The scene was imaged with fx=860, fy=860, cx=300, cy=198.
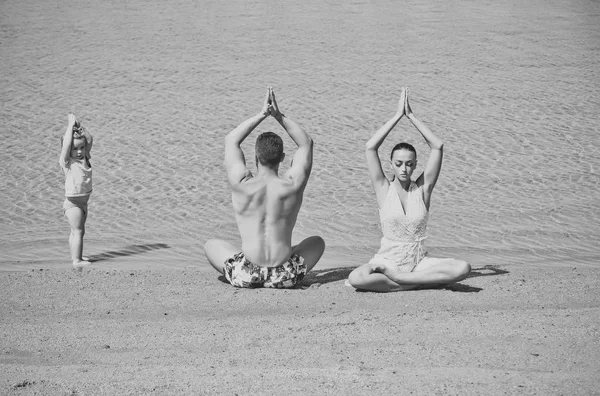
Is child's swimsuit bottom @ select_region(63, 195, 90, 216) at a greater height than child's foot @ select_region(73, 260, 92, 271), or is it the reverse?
child's swimsuit bottom @ select_region(63, 195, 90, 216)

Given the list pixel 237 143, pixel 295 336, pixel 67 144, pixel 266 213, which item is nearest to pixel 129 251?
pixel 67 144

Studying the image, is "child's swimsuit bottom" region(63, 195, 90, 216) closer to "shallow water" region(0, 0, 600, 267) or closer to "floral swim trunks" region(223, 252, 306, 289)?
"shallow water" region(0, 0, 600, 267)

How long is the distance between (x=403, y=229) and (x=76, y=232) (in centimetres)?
320

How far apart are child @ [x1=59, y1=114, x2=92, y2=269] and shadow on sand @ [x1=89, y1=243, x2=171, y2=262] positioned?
574 mm

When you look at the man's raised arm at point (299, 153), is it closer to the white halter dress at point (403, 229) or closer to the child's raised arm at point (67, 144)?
the white halter dress at point (403, 229)

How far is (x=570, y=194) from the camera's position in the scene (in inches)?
420

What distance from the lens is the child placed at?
787 centimetres

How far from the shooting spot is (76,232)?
7.98 meters

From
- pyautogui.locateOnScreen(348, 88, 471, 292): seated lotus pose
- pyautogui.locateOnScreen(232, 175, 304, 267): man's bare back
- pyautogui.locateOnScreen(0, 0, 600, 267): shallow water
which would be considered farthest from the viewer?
pyautogui.locateOnScreen(0, 0, 600, 267): shallow water

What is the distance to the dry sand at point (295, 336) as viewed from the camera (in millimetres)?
4539

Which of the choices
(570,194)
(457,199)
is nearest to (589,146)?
(570,194)

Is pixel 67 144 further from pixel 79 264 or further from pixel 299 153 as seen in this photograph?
pixel 299 153

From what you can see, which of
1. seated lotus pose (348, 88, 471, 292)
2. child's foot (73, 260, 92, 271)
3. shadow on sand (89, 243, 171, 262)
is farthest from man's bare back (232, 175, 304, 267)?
shadow on sand (89, 243, 171, 262)

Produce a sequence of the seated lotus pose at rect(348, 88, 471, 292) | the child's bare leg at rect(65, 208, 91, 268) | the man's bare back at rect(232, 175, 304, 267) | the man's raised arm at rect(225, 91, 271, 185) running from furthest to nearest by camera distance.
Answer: the child's bare leg at rect(65, 208, 91, 268), the man's raised arm at rect(225, 91, 271, 185), the man's bare back at rect(232, 175, 304, 267), the seated lotus pose at rect(348, 88, 471, 292)
